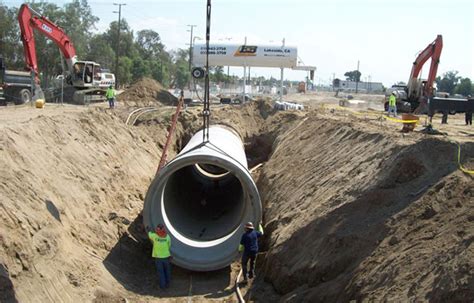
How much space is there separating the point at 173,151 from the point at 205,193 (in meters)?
4.67

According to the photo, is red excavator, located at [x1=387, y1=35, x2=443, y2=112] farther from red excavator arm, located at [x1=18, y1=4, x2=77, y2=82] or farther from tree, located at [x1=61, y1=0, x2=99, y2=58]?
tree, located at [x1=61, y1=0, x2=99, y2=58]

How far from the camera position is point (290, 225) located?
11273mm

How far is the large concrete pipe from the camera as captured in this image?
39.2 feet

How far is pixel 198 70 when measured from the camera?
74.9 feet

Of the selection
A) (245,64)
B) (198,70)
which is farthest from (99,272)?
(245,64)

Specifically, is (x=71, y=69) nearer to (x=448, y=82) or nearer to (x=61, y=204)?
(x=61, y=204)

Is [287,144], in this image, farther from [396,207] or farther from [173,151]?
[396,207]

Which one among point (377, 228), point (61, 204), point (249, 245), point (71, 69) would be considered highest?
point (71, 69)

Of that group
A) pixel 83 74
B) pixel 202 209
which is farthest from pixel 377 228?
pixel 83 74

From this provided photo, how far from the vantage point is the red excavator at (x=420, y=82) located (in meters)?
26.2

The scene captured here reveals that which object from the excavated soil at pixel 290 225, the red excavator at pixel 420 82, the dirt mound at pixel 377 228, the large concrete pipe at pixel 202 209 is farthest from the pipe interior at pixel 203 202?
the red excavator at pixel 420 82

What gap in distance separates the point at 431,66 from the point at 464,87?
54281 mm

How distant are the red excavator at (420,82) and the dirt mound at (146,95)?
15.5 metres

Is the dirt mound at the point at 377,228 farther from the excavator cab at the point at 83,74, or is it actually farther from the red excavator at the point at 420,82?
the excavator cab at the point at 83,74
